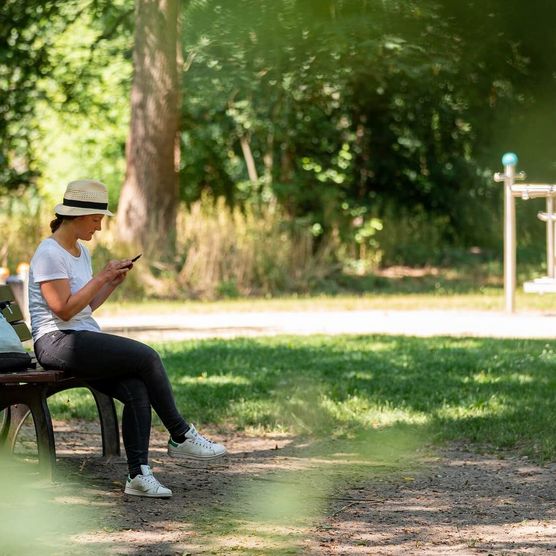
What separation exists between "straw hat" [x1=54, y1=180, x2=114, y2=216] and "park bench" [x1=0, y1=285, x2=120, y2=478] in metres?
0.52

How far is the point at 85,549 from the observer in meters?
3.97

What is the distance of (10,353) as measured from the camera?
490cm

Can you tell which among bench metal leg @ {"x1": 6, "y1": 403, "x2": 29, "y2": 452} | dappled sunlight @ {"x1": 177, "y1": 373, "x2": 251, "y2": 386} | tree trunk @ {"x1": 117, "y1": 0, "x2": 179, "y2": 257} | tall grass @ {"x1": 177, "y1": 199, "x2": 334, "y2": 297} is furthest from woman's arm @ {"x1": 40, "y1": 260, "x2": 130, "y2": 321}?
tree trunk @ {"x1": 117, "y1": 0, "x2": 179, "y2": 257}

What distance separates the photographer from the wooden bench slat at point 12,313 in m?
5.65

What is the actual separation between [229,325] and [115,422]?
6629mm

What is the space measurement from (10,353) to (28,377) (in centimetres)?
19

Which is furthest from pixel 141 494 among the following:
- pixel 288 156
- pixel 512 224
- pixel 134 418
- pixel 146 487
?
pixel 288 156

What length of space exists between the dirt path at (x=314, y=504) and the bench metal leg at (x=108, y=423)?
0.27ft

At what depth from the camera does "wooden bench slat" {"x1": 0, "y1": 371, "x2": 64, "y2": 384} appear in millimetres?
4762

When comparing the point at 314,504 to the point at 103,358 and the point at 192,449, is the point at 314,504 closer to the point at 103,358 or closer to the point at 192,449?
the point at 192,449

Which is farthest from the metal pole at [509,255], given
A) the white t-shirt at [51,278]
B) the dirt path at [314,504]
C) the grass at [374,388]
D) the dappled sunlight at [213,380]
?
the white t-shirt at [51,278]

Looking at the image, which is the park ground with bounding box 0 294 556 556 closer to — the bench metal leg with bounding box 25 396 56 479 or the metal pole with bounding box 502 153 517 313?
the bench metal leg with bounding box 25 396 56 479

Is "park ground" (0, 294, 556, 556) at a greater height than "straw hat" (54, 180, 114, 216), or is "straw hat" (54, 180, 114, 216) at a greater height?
"straw hat" (54, 180, 114, 216)

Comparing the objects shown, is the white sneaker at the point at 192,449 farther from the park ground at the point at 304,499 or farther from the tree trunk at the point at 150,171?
the tree trunk at the point at 150,171
